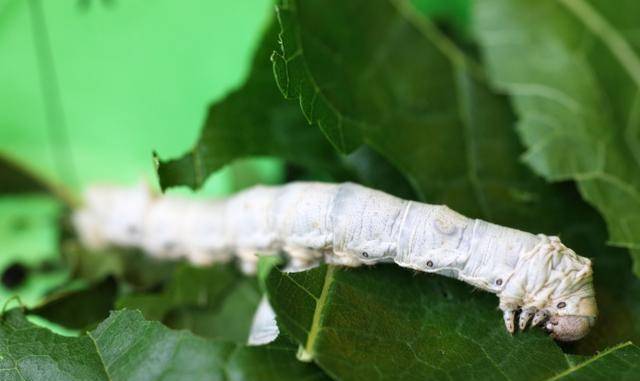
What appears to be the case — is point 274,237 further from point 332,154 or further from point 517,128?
point 517,128

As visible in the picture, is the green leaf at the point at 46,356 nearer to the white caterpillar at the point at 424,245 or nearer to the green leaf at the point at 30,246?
the white caterpillar at the point at 424,245

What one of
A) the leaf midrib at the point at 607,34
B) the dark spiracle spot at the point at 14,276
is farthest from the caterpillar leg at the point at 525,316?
the dark spiracle spot at the point at 14,276

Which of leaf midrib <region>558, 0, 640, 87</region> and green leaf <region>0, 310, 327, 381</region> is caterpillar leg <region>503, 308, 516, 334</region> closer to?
green leaf <region>0, 310, 327, 381</region>

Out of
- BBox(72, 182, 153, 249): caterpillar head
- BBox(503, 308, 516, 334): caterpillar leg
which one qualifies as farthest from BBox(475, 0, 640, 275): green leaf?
BBox(72, 182, 153, 249): caterpillar head

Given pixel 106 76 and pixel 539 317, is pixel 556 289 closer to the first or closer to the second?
pixel 539 317

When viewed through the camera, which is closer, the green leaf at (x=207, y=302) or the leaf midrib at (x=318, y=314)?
the leaf midrib at (x=318, y=314)
